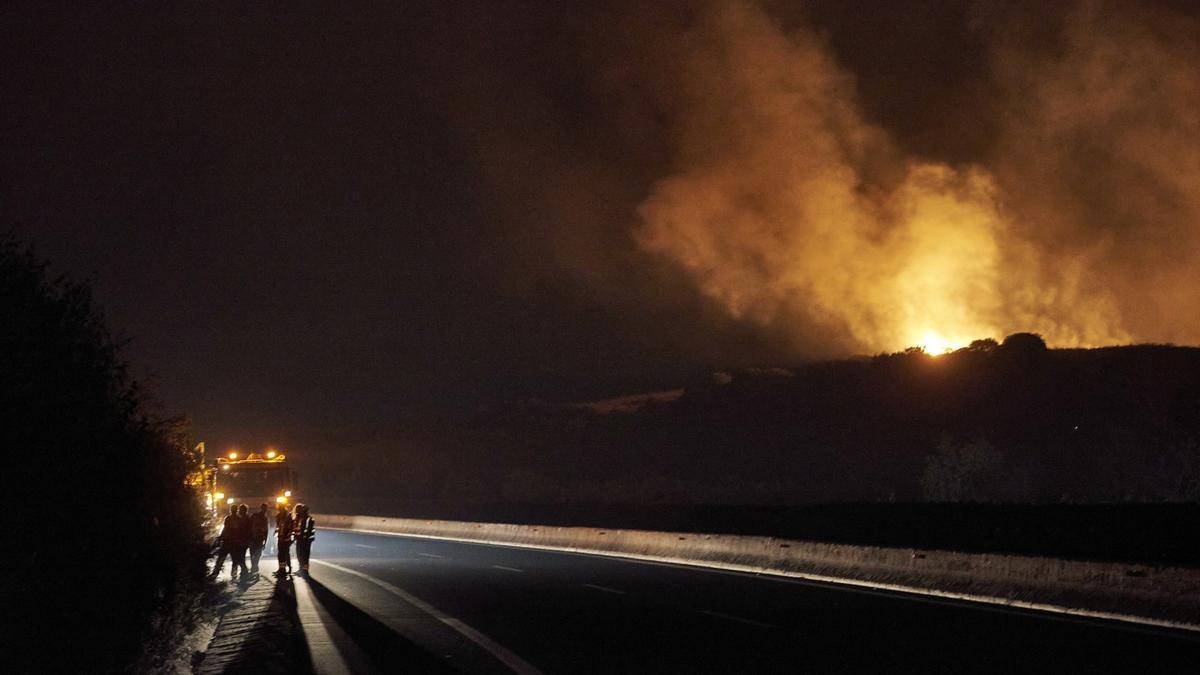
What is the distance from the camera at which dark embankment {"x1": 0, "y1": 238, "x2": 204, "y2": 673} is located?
42.5 ft

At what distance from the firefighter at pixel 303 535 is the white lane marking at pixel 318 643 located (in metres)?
7.29

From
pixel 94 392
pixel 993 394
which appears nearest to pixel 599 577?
pixel 94 392

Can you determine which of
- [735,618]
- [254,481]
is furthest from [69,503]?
[254,481]

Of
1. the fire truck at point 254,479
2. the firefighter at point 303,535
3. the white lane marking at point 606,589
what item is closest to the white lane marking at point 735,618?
the white lane marking at point 606,589

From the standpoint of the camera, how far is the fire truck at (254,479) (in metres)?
49.3

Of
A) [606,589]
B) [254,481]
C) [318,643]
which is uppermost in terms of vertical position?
[254,481]

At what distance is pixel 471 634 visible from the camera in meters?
17.5

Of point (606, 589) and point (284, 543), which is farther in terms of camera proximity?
point (284, 543)

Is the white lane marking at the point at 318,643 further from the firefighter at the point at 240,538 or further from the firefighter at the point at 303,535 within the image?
A: the firefighter at the point at 303,535

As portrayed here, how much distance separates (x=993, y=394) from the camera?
159125 millimetres

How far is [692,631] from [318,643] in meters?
4.86

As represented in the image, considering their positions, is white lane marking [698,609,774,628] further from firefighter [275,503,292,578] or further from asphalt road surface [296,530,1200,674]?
firefighter [275,503,292,578]

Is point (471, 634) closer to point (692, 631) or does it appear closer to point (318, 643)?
point (318, 643)

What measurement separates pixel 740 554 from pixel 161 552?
15214 millimetres
